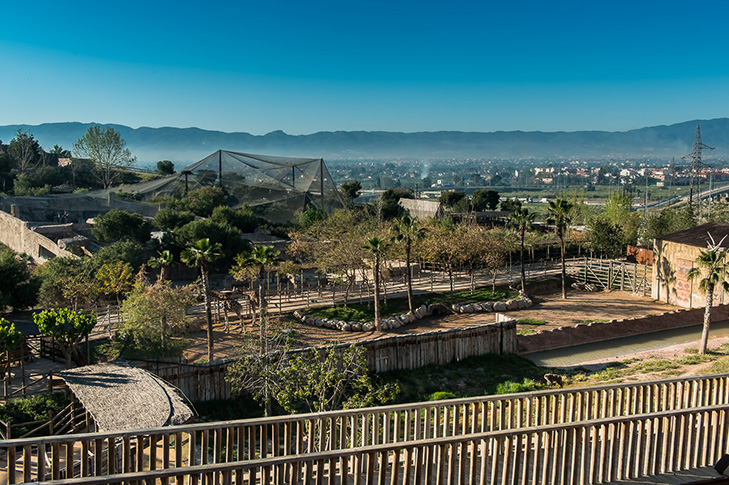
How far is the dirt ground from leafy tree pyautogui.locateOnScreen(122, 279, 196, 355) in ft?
4.96

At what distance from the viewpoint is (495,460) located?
18.6 feet

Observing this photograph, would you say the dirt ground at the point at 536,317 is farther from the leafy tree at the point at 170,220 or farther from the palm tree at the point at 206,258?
the leafy tree at the point at 170,220

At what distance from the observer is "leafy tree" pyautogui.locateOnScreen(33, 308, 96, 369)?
1392 centimetres

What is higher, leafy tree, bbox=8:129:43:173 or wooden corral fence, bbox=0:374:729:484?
leafy tree, bbox=8:129:43:173

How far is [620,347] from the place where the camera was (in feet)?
74.0

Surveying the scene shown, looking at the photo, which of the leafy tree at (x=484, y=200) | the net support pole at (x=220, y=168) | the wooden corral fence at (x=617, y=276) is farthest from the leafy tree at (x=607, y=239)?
the leafy tree at (x=484, y=200)

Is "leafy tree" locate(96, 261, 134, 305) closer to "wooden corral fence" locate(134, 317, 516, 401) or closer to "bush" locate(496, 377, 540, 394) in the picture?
"wooden corral fence" locate(134, 317, 516, 401)

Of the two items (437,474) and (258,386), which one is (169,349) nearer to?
(258,386)

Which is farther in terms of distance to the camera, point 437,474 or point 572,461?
point 572,461

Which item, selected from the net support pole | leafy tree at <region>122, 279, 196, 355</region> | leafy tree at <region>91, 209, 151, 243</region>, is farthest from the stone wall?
the net support pole

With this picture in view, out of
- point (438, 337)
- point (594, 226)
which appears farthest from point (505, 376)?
point (594, 226)

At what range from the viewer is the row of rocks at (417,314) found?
24578mm

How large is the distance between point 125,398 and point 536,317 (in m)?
20.0

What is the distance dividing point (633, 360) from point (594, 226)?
20.8 meters
